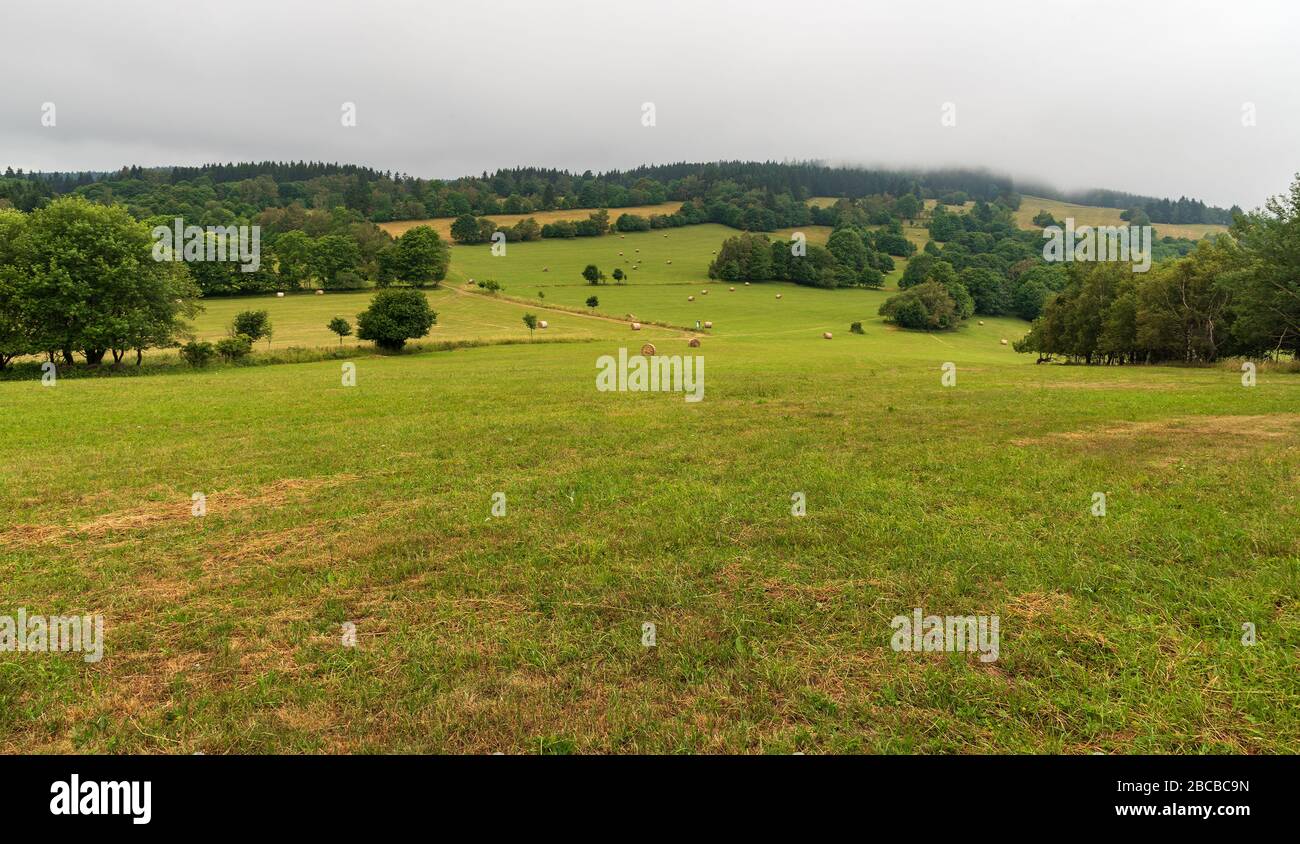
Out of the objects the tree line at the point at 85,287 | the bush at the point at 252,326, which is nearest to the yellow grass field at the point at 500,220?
the bush at the point at 252,326

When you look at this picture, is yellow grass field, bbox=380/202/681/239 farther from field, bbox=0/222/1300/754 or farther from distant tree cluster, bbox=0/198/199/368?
field, bbox=0/222/1300/754

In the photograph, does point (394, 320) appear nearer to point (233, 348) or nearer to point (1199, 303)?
point (233, 348)

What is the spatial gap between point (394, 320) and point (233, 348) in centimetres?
1621

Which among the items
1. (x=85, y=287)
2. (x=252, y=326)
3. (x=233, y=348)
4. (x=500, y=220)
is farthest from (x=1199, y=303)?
(x=500, y=220)

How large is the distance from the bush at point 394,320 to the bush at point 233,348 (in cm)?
1298

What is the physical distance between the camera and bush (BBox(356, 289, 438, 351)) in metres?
64.6

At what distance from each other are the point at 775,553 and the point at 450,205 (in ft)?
645

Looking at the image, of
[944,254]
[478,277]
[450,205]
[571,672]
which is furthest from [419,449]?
[450,205]

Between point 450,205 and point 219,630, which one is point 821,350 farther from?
point 450,205

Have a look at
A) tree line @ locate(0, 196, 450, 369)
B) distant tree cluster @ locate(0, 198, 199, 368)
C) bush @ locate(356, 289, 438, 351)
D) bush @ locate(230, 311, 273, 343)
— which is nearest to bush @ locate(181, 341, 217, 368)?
distant tree cluster @ locate(0, 198, 199, 368)

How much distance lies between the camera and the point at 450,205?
18325cm

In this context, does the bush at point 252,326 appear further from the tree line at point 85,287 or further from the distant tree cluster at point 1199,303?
the distant tree cluster at point 1199,303

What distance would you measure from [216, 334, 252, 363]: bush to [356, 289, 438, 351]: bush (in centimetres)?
1298
